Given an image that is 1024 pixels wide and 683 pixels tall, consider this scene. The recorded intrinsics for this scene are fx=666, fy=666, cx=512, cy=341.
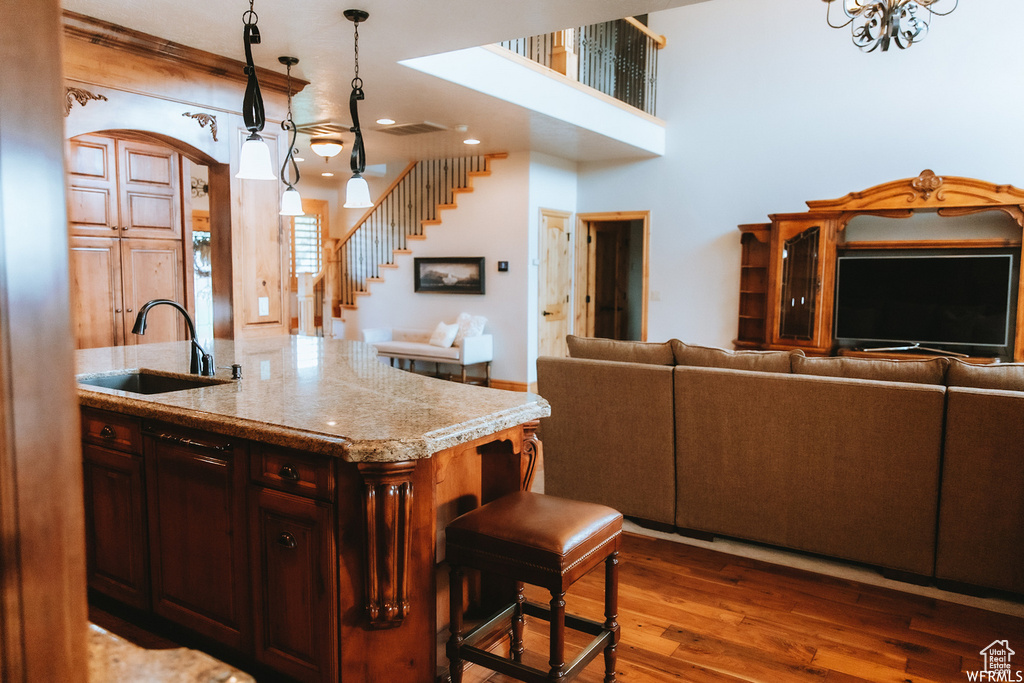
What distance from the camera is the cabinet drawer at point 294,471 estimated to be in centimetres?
192

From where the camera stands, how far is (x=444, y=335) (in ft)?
25.8

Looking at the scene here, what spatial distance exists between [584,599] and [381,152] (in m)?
6.61

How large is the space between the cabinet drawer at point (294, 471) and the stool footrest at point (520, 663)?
63 centimetres

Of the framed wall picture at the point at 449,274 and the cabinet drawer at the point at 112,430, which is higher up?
the framed wall picture at the point at 449,274

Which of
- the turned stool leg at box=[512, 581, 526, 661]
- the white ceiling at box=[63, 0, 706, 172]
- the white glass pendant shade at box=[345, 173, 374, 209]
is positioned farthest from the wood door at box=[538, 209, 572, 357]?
the turned stool leg at box=[512, 581, 526, 661]

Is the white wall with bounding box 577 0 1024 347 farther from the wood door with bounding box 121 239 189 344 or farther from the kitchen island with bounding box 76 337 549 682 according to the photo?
the kitchen island with bounding box 76 337 549 682

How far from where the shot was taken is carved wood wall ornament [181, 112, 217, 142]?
4293mm

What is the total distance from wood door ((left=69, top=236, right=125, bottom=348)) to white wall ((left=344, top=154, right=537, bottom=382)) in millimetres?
3999

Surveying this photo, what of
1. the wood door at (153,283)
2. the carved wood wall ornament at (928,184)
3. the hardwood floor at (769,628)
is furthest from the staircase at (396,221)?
the hardwood floor at (769,628)

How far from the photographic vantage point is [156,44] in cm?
397

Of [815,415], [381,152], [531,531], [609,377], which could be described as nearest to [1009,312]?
[815,415]

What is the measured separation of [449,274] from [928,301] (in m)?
5.20

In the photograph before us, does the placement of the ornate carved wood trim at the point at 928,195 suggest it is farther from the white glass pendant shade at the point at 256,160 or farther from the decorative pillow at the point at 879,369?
the white glass pendant shade at the point at 256,160

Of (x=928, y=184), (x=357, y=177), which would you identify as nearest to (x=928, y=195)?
(x=928, y=184)
